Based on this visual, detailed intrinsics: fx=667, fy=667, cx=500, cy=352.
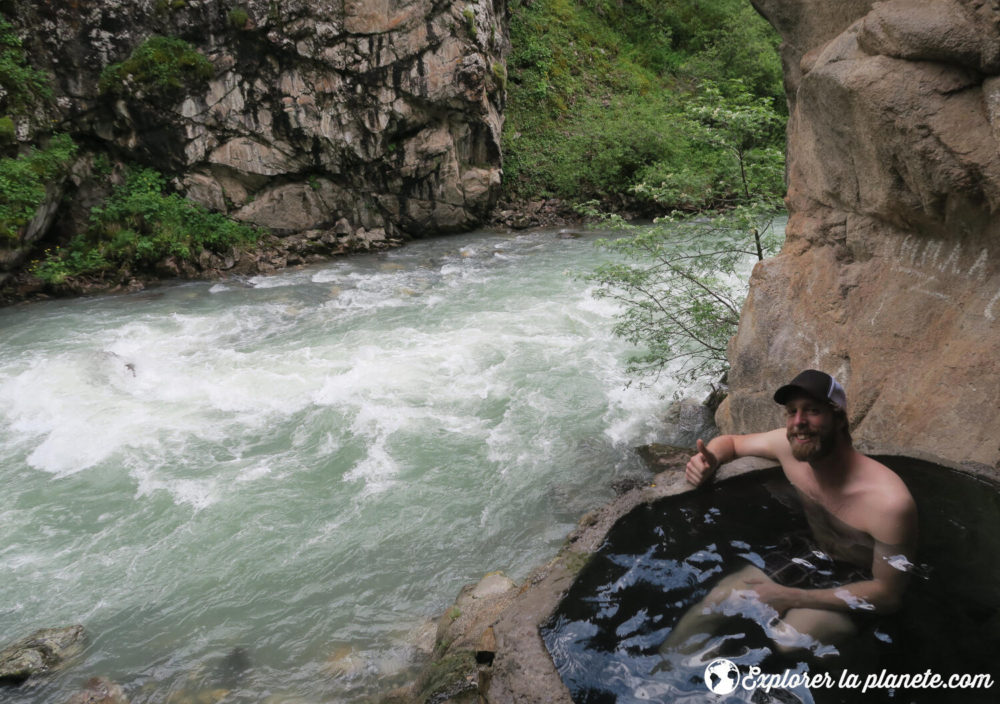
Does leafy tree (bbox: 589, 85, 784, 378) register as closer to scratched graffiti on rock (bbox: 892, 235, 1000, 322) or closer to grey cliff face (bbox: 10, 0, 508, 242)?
scratched graffiti on rock (bbox: 892, 235, 1000, 322)

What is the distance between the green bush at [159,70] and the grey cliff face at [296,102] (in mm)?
89

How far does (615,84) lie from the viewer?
2333cm

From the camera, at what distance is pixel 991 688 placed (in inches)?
94.3

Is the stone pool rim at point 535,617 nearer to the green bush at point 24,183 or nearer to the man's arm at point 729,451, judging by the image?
the man's arm at point 729,451

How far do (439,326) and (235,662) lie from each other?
6411 millimetres

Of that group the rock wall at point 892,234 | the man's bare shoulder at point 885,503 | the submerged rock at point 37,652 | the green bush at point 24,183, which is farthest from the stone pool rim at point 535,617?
the green bush at point 24,183

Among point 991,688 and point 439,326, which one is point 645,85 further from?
point 991,688

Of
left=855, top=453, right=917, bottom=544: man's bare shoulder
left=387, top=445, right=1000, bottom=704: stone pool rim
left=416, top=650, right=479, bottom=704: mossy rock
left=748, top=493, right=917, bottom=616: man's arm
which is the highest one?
left=855, top=453, right=917, bottom=544: man's bare shoulder

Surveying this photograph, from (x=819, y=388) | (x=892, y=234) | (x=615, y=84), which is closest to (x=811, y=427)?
(x=819, y=388)

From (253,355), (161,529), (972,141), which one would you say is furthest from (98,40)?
(972,141)

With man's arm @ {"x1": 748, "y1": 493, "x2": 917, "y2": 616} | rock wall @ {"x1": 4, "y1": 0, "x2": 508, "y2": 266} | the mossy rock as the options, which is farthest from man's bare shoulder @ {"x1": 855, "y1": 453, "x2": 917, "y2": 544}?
rock wall @ {"x1": 4, "y1": 0, "x2": 508, "y2": 266}

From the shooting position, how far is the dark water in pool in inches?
102

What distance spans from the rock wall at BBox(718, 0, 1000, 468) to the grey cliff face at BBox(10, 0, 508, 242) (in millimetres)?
10901

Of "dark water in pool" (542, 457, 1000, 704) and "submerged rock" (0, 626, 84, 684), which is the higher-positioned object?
"dark water in pool" (542, 457, 1000, 704)
